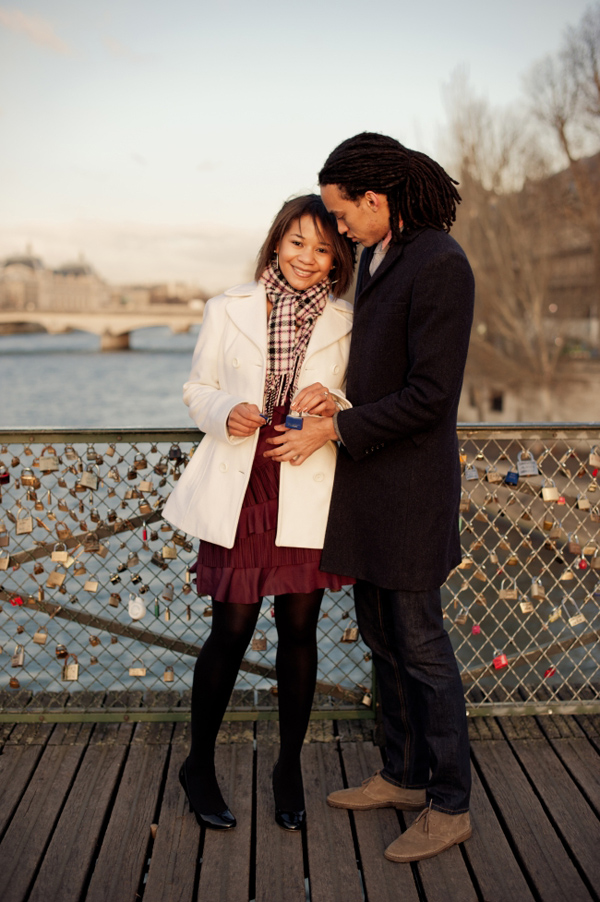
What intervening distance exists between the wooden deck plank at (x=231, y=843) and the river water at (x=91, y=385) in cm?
1728

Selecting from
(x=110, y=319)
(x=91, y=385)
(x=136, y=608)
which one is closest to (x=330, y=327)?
(x=136, y=608)

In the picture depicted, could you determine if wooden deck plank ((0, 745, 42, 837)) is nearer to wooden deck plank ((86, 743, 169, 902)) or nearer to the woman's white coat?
wooden deck plank ((86, 743, 169, 902))

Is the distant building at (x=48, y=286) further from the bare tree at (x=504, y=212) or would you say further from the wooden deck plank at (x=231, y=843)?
the wooden deck plank at (x=231, y=843)

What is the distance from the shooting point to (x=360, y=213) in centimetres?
192

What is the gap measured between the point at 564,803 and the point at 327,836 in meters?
0.70

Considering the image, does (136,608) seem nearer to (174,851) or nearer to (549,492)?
(174,851)

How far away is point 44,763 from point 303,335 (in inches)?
60.8

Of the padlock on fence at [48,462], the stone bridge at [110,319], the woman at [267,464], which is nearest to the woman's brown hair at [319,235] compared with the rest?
the woman at [267,464]

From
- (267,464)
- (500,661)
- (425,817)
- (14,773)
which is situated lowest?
(14,773)

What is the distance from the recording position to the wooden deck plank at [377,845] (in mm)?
1935

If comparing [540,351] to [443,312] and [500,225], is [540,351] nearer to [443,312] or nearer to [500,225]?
[500,225]

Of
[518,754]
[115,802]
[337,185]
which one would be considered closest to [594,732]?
[518,754]

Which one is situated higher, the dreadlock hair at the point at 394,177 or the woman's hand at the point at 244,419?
the dreadlock hair at the point at 394,177

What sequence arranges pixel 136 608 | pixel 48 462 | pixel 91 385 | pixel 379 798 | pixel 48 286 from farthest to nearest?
pixel 48 286
pixel 91 385
pixel 136 608
pixel 48 462
pixel 379 798
